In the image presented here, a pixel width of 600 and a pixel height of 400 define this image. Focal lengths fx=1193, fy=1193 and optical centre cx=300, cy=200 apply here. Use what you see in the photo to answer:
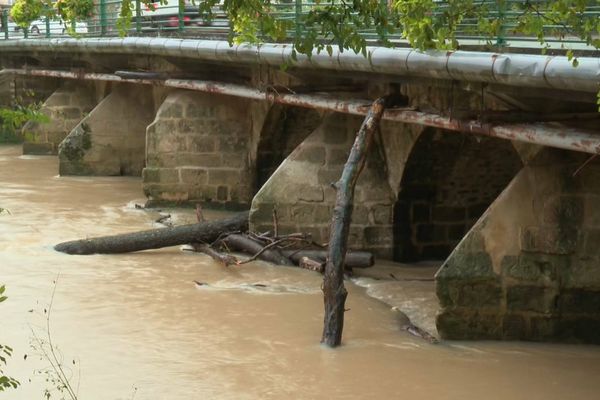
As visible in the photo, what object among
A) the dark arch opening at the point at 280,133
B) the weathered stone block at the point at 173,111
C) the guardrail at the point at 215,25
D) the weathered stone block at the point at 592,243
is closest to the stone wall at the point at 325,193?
the guardrail at the point at 215,25

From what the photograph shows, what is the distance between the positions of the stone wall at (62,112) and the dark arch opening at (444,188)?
11756 millimetres

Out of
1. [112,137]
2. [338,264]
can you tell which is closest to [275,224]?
[338,264]

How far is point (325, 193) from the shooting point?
483 inches

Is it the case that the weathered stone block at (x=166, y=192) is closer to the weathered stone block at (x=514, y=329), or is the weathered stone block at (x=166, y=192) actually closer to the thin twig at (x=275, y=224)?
the thin twig at (x=275, y=224)

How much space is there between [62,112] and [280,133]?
848 centimetres

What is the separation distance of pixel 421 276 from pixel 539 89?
12.4 ft

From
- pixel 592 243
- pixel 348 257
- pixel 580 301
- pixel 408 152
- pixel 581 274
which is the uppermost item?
pixel 408 152

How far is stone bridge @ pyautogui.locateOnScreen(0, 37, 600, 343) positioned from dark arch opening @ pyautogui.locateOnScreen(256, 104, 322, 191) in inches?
0.8

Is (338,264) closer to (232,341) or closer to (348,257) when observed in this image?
(232,341)

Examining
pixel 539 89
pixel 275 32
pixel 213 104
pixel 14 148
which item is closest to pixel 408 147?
pixel 539 89

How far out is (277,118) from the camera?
15.1 metres

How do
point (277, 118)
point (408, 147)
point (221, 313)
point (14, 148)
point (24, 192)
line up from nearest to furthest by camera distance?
1. point (221, 313)
2. point (408, 147)
3. point (277, 118)
4. point (24, 192)
5. point (14, 148)

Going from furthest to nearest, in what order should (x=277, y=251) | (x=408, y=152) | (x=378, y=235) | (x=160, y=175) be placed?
1. (x=160, y=175)
2. (x=378, y=235)
3. (x=277, y=251)
4. (x=408, y=152)

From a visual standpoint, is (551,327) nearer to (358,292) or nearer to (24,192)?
(358,292)
